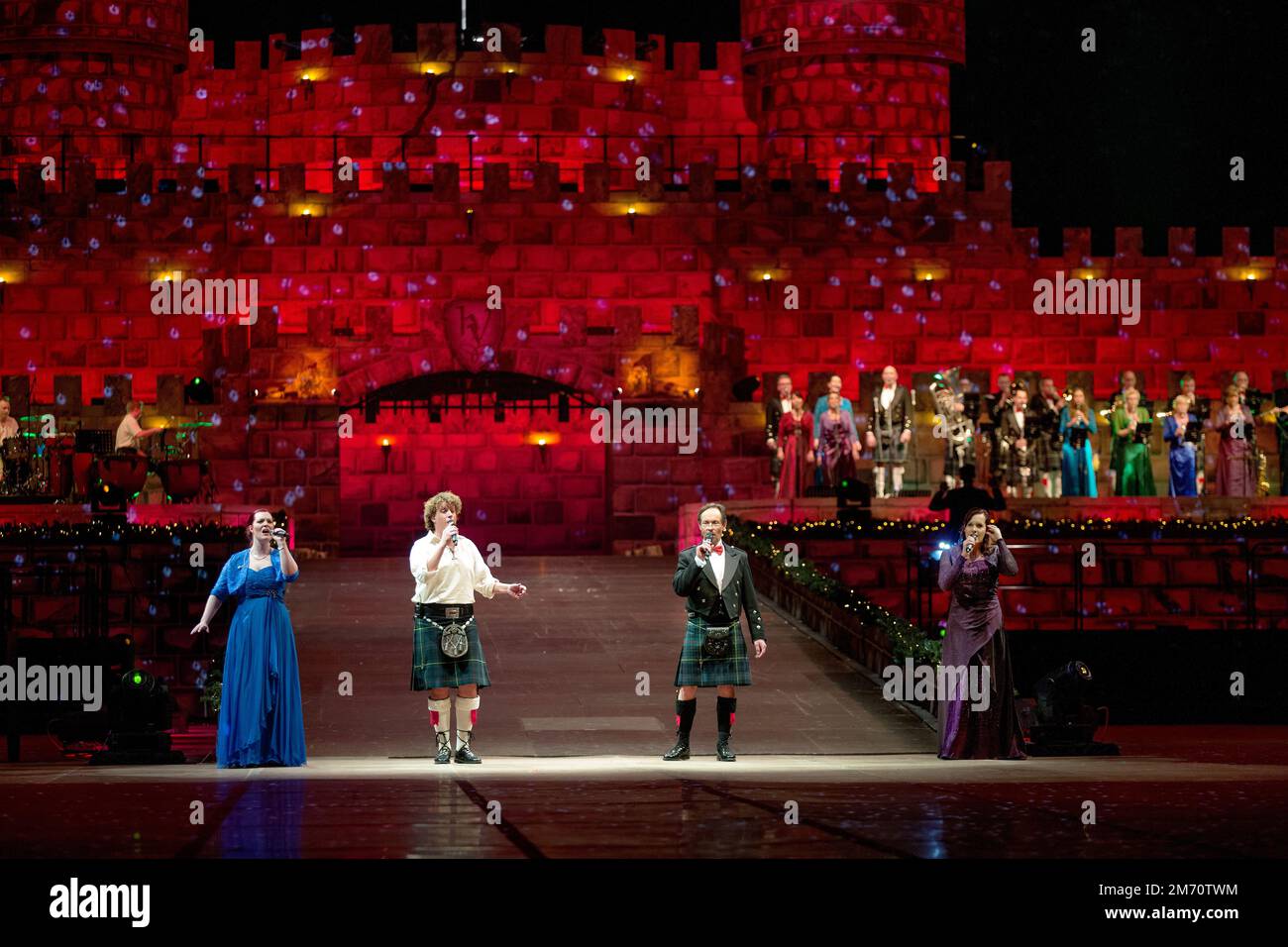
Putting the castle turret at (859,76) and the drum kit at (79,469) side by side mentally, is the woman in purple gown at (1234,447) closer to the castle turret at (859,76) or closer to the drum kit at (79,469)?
the castle turret at (859,76)

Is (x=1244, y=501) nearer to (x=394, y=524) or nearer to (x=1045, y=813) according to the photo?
A: (x=394, y=524)

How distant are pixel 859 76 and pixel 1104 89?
16.8 feet

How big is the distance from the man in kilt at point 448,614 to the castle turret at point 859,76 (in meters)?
21.8

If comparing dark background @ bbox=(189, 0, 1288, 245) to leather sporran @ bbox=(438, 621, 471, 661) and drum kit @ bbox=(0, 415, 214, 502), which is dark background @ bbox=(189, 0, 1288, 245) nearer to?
drum kit @ bbox=(0, 415, 214, 502)

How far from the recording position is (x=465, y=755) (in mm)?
13188

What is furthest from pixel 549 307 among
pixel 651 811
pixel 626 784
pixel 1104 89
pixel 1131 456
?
pixel 651 811

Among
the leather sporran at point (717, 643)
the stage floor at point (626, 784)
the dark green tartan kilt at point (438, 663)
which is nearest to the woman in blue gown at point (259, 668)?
the stage floor at point (626, 784)

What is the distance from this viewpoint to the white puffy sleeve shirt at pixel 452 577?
1302 centimetres

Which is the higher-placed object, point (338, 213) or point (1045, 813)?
point (338, 213)

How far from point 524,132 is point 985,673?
2176 cm

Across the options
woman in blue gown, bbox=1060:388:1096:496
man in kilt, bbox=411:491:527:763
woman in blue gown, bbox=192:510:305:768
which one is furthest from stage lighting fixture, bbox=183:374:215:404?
man in kilt, bbox=411:491:527:763

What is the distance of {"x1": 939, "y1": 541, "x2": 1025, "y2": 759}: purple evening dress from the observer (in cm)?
1363
